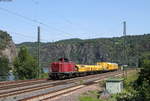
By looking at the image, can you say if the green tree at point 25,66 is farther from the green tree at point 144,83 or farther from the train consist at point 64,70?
the green tree at point 144,83

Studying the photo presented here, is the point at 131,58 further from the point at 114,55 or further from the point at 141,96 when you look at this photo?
the point at 141,96

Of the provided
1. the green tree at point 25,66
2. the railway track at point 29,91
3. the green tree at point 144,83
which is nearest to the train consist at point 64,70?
the green tree at point 25,66

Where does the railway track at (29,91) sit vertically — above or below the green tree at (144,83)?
below

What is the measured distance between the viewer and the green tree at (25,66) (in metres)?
69.2

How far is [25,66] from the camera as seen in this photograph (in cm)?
7138

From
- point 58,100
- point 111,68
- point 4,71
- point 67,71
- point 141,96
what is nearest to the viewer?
point 141,96

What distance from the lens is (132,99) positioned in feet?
67.5

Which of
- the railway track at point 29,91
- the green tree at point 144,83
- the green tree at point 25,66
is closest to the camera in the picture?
the green tree at point 144,83

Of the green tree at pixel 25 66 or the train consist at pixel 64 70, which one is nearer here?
the train consist at pixel 64 70

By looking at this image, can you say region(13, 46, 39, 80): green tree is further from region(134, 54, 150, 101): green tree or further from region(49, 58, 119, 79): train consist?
region(134, 54, 150, 101): green tree

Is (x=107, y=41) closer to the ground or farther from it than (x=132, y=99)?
farther from it

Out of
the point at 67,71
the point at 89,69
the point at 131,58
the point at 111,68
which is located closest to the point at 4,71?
the point at 111,68

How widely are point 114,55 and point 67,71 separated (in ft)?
366

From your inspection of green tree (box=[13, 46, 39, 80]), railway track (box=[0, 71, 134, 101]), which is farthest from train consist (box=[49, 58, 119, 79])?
railway track (box=[0, 71, 134, 101])
